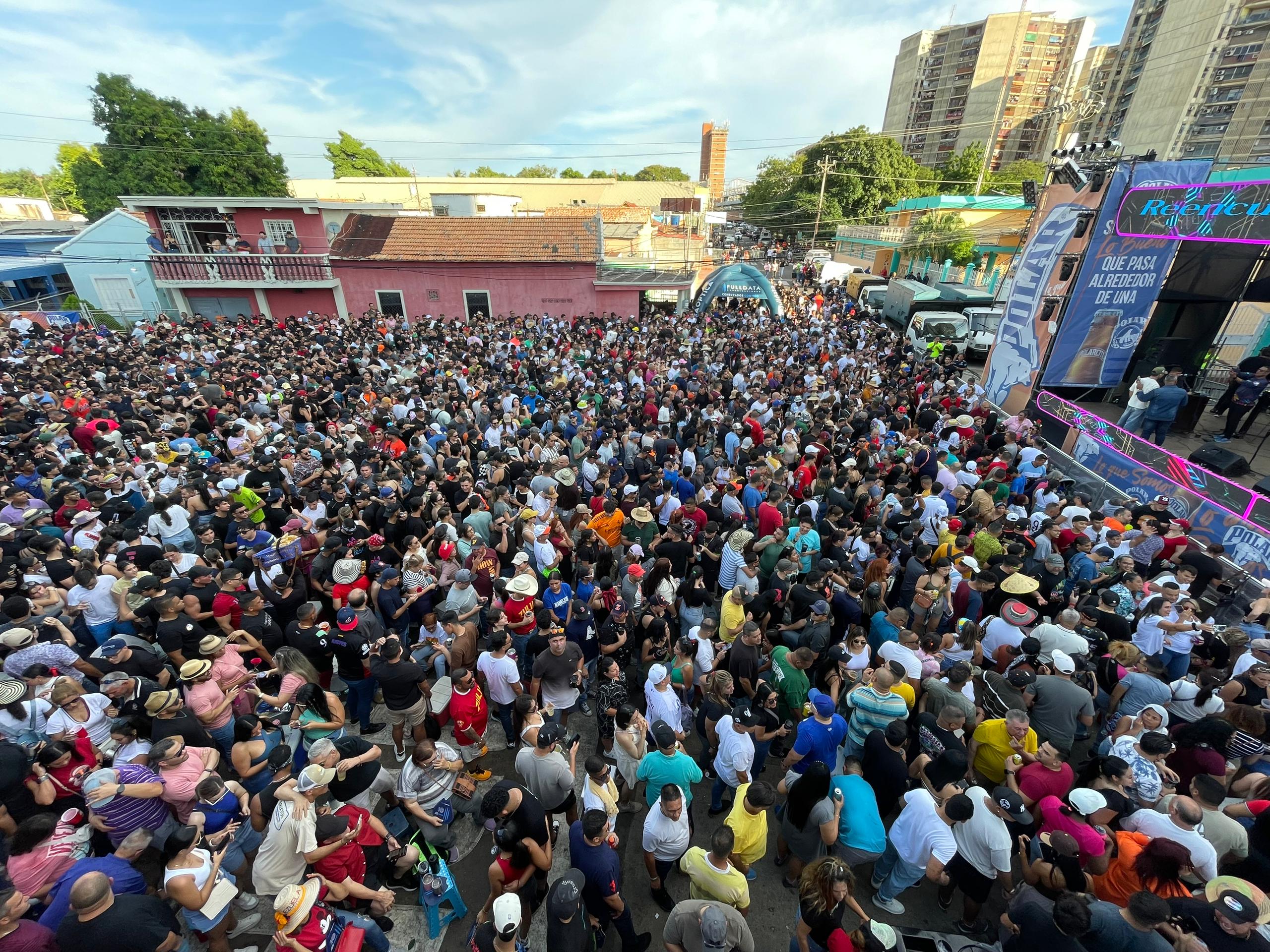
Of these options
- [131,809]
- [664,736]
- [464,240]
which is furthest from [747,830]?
[464,240]

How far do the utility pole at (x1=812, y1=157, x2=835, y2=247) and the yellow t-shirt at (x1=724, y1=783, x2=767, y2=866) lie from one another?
4931cm

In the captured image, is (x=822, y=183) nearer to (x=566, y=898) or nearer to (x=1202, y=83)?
(x=1202, y=83)

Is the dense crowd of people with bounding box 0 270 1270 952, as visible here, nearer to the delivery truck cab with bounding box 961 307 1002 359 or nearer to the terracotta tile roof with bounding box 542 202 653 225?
the delivery truck cab with bounding box 961 307 1002 359

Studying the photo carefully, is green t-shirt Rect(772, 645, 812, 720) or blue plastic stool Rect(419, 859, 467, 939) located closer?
blue plastic stool Rect(419, 859, 467, 939)

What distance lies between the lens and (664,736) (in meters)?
3.67

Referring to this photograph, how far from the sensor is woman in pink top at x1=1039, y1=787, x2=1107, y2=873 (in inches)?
130

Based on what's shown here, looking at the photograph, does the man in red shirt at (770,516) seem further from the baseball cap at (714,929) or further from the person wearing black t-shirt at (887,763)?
the baseball cap at (714,929)

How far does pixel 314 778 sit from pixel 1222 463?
545 inches

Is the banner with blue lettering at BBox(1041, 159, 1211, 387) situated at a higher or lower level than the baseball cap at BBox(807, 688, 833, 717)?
higher

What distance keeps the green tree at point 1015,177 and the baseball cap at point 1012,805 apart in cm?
5782

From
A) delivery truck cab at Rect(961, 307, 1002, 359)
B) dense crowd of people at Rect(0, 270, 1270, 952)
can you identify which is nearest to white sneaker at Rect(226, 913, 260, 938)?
dense crowd of people at Rect(0, 270, 1270, 952)

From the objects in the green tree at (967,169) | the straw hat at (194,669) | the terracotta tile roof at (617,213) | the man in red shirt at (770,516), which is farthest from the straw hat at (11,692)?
the green tree at (967,169)

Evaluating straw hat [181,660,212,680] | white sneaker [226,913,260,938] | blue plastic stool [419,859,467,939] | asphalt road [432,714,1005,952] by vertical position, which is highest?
straw hat [181,660,212,680]

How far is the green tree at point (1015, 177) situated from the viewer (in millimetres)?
48344
